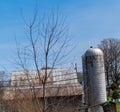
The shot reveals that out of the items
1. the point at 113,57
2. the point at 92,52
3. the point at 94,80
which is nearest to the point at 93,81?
the point at 94,80

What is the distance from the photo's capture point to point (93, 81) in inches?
468

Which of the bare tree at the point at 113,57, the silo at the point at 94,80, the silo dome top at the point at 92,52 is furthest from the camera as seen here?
the bare tree at the point at 113,57

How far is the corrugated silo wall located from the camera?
38.1ft

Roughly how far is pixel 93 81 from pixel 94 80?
0.06 meters

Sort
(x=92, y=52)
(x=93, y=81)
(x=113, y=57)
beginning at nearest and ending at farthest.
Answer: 1. (x=93, y=81)
2. (x=92, y=52)
3. (x=113, y=57)

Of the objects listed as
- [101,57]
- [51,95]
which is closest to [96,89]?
[101,57]

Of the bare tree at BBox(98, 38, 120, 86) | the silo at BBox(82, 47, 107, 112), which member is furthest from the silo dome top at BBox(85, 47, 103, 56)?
the bare tree at BBox(98, 38, 120, 86)

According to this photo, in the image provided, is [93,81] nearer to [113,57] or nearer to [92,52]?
[92,52]

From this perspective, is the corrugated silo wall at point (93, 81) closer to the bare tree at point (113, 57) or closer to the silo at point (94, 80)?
the silo at point (94, 80)

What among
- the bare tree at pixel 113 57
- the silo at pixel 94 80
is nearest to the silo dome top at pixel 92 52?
the silo at pixel 94 80

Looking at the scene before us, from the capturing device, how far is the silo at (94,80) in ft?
37.9

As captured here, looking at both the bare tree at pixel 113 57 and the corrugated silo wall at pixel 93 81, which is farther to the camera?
the bare tree at pixel 113 57

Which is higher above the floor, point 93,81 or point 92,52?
point 92,52

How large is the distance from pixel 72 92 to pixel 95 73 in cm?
168
